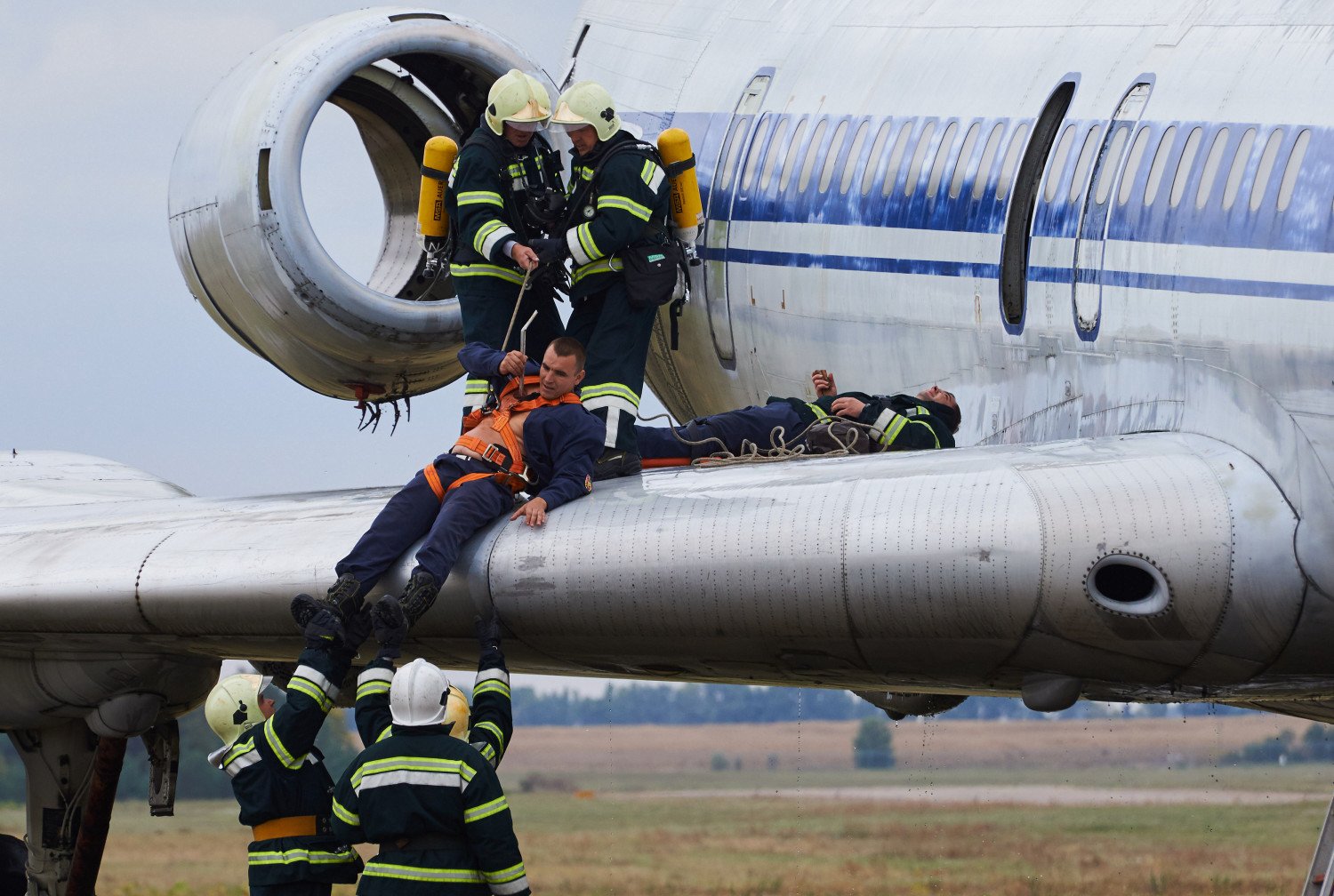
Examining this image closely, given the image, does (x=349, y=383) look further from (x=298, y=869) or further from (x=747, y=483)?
(x=747, y=483)

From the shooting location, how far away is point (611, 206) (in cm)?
1155

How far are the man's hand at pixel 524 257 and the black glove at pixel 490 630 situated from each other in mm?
2324

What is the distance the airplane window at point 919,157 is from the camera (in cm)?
1236

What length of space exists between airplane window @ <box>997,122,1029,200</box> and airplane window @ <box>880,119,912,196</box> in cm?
115

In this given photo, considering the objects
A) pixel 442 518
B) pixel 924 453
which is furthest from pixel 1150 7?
pixel 442 518

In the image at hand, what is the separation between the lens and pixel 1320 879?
39.5 ft

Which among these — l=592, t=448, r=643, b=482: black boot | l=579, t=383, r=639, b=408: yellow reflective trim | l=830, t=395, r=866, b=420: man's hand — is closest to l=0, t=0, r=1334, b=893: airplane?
l=830, t=395, r=866, b=420: man's hand

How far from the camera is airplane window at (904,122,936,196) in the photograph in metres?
12.4

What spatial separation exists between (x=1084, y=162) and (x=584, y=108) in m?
2.81

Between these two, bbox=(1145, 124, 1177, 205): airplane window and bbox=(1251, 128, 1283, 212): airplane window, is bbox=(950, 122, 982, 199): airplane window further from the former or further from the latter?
bbox=(1251, 128, 1283, 212): airplane window

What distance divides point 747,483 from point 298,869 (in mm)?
3250

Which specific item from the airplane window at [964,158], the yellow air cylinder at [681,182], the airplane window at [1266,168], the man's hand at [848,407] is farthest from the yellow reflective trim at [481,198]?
the airplane window at [1266,168]

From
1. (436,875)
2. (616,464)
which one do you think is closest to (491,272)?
(616,464)

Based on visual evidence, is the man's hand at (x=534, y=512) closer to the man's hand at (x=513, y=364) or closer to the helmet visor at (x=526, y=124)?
the man's hand at (x=513, y=364)
